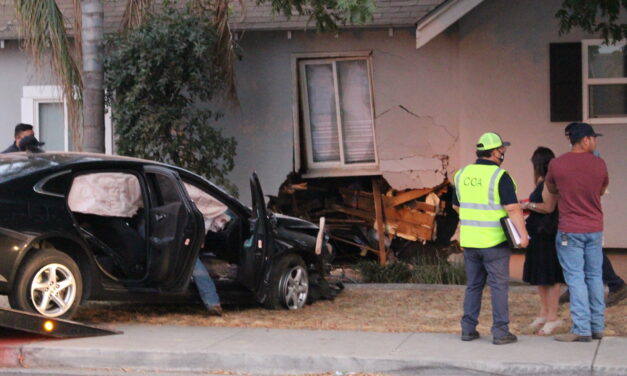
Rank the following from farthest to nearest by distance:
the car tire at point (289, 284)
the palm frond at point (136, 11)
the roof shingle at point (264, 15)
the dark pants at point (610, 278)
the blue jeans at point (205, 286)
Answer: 1. the roof shingle at point (264, 15)
2. the palm frond at point (136, 11)
3. the car tire at point (289, 284)
4. the dark pants at point (610, 278)
5. the blue jeans at point (205, 286)

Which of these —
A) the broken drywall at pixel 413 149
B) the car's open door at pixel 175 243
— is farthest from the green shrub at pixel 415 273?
the car's open door at pixel 175 243

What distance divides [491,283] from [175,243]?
2931 mm

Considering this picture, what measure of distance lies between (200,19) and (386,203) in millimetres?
3868

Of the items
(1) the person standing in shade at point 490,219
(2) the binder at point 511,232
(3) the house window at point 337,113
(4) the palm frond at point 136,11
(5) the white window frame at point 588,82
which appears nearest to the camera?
(2) the binder at point 511,232

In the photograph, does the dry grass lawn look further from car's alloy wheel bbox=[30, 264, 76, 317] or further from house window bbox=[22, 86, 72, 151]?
house window bbox=[22, 86, 72, 151]

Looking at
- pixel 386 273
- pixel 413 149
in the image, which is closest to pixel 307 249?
pixel 386 273

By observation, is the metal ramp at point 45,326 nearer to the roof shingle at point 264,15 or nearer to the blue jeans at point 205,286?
the blue jeans at point 205,286

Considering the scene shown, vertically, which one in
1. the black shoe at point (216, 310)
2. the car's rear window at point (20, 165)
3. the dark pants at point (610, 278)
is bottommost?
the black shoe at point (216, 310)

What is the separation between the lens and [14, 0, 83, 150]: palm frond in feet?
36.2

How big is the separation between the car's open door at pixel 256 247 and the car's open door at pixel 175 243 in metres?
0.64

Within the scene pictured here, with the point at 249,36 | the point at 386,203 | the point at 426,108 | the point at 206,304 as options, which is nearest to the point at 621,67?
the point at 426,108

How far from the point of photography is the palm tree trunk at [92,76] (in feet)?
36.9

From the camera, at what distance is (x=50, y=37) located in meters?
11.2

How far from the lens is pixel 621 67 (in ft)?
42.9
